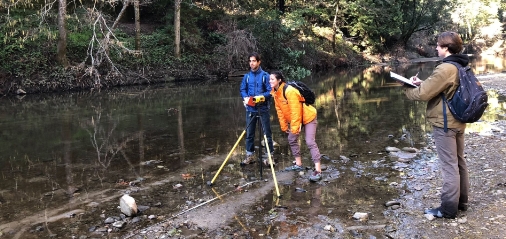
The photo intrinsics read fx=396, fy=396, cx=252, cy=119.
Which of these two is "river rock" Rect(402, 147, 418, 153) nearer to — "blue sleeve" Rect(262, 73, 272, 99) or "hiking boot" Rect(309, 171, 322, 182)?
"hiking boot" Rect(309, 171, 322, 182)

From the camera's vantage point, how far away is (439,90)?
451cm

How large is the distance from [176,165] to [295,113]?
2.79 metres

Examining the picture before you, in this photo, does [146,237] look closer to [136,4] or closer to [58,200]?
[58,200]

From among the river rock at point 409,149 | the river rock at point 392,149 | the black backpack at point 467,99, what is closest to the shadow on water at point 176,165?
the river rock at point 392,149

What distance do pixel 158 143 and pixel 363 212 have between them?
5997 mm

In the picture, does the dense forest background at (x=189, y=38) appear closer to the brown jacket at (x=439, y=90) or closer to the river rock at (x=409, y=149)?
the river rock at (x=409, y=149)

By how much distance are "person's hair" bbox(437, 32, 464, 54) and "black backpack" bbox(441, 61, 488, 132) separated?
170mm

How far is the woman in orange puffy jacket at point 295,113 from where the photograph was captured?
6.50 m

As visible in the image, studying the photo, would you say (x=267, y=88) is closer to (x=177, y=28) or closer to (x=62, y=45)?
(x=62, y=45)

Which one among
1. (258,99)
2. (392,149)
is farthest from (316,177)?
(392,149)

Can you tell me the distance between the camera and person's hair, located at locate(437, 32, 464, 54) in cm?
450

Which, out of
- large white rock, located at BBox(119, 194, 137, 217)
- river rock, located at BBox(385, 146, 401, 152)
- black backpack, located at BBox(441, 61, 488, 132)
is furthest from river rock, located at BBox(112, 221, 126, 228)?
river rock, located at BBox(385, 146, 401, 152)

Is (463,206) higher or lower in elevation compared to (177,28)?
lower

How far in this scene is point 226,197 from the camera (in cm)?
599
